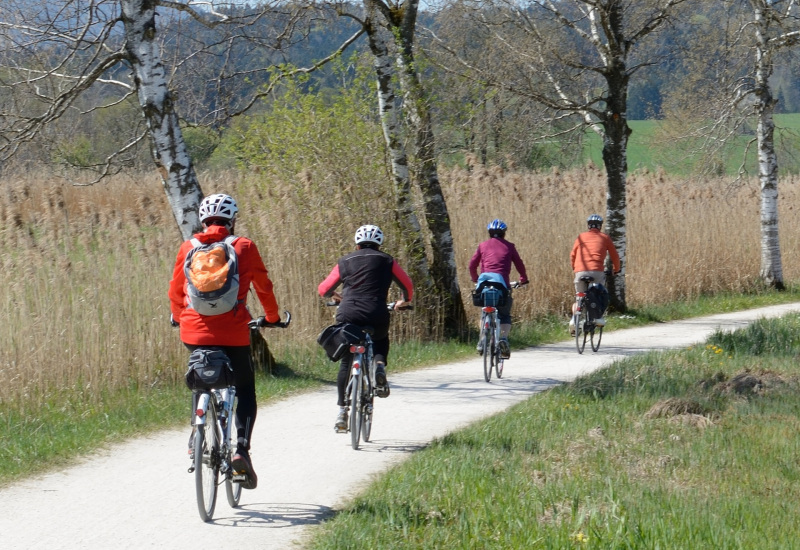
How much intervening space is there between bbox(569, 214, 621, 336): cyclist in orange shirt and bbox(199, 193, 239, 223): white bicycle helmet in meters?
9.69

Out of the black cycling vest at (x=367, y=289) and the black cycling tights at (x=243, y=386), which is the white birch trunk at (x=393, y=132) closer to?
the black cycling vest at (x=367, y=289)

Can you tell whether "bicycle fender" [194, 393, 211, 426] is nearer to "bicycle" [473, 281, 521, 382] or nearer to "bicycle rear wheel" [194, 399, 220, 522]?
"bicycle rear wheel" [194, 399, 220, 522]

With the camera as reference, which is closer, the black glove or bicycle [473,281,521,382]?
the black glove

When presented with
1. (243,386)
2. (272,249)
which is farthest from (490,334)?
(243,386)

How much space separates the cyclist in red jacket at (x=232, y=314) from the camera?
6.19 meters

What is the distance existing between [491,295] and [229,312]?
7.04m

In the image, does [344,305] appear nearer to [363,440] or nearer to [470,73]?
[363,440]

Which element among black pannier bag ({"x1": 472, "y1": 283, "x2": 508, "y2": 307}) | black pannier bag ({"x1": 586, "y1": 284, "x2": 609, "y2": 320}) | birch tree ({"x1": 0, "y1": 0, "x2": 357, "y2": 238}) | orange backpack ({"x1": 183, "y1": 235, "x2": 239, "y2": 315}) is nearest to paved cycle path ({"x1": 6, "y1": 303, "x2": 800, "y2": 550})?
black pannier bag ({"x1": 472, "y1": 283, "x2": 508, "y2": 307})

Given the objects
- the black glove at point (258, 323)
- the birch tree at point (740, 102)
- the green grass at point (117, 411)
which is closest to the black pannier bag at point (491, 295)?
the green grass at point (117, 411)

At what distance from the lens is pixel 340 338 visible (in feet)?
28.2

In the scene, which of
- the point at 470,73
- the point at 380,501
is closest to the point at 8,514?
the point at 380,501

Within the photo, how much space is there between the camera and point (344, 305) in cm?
870

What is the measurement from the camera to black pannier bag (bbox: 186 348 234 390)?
6086 mm

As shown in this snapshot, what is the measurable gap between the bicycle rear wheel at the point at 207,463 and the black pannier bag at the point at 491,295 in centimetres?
688
